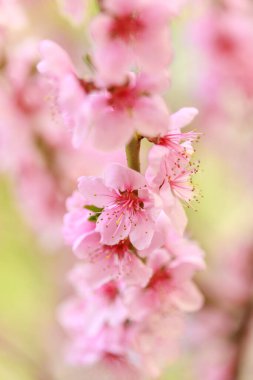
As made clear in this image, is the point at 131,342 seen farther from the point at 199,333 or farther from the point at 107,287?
the point at 199,333

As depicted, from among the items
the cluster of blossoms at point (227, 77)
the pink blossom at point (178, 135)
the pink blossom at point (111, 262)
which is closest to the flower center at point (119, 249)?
the pink blossom at point (111, 262)

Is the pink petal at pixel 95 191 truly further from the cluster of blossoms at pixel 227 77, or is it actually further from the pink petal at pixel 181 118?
the cluster of blossoms at pixel 227 77

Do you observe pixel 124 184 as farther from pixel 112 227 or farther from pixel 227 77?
pixel 227 77

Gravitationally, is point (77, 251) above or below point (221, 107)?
below

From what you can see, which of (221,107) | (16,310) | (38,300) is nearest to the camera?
(221,107)

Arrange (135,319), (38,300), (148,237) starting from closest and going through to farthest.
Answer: (148,237)
(135,319)
(38,300)


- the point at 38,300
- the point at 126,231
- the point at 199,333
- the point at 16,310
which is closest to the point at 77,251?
the point at 126,231
